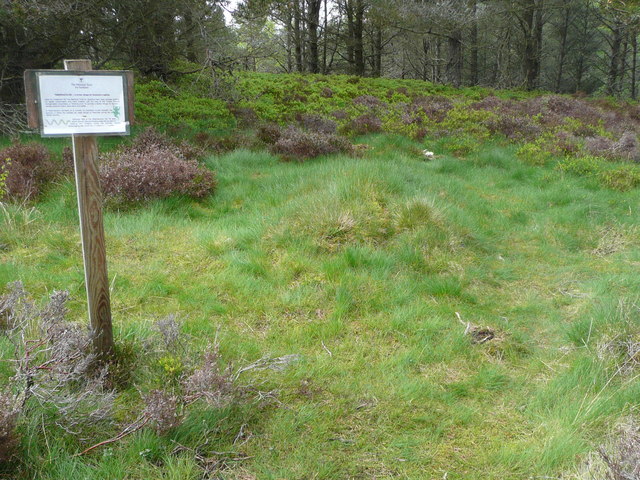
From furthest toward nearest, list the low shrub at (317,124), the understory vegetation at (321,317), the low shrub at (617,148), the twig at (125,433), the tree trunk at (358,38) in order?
1. the tree trunk at (358,38)
2. the low shrub at (317,124)
3. the low shrub at (617,148)
4. the understory vegetation at (321,317)
5. the twig at (125,433)

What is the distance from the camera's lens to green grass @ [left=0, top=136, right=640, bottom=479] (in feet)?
9.07

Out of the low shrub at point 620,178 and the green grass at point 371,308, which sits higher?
the low shrub at point 620,178

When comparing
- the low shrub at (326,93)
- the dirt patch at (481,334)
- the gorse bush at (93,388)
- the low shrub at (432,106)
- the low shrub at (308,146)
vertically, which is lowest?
the dirt patch at (481,334)

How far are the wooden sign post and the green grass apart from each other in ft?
2.05

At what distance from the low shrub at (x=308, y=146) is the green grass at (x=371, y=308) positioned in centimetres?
107

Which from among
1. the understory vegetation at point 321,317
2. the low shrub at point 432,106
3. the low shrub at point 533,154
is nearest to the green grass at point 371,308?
the understory vegetation at point 321,317

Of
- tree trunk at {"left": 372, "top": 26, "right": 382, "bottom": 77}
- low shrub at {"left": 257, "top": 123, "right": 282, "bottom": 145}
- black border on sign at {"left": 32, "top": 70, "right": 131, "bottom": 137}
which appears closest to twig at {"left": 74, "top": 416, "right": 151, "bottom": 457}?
black border on sign at {"left": 32, "top": 70, "right": 131, "bottom": 137}

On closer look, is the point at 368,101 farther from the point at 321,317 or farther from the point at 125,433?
the point at 125,433

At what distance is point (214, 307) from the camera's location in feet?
13.9

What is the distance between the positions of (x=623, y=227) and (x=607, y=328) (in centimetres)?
345

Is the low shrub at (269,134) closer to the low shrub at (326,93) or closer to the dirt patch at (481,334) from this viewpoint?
the low shrub at (326,93)

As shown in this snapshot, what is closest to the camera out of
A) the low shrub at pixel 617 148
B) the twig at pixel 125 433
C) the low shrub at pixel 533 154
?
the twig at pixel 125 433

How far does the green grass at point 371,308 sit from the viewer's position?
2764 mm

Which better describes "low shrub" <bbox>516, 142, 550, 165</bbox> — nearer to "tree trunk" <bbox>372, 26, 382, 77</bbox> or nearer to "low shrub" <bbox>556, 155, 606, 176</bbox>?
"low shrub" <bbox>556, 155, 606, 176</bbox>
